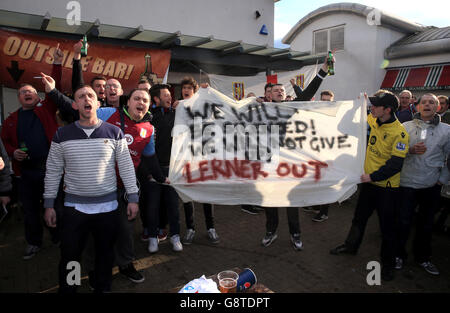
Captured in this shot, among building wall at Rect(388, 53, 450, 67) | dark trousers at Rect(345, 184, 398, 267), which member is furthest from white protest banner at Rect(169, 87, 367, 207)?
building wall at Rect(388, 53, 450, 67)

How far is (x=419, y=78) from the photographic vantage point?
15.3 m

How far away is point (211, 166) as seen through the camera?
3.84 m

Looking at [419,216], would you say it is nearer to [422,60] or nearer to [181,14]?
[181,14]

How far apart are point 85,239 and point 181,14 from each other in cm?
930

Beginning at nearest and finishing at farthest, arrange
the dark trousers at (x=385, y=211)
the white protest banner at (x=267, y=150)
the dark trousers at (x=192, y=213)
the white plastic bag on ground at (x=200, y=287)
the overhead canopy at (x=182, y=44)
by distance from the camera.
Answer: the white plastic bag on ground at (x=200, y=287)
the dark trousers at (x=385, y=211)
the white protest banner at (x=267, y=150)
the dark trousers at (x=192, y=213)
the overhead canopy at (x=182, y=44)

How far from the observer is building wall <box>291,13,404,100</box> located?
54.2 feet

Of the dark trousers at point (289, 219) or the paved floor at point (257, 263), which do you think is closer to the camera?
the paved floor at point (257, 263)

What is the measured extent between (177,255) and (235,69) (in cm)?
822

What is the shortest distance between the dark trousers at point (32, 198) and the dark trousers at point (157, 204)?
1277 millimetres

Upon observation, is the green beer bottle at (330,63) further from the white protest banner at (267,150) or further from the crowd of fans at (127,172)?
the white protest banner at (267,150)

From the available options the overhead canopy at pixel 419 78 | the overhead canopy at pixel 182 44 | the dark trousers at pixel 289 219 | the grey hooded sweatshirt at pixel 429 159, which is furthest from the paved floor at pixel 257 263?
the overhead canopy at pixel 419 78

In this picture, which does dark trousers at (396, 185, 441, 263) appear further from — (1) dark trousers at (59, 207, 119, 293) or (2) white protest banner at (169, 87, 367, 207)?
(1) dark trousers at (59, 207, 119, 293)

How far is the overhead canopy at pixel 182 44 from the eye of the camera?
657 centimetres

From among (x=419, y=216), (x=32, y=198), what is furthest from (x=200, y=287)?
(x=419, y=216)
